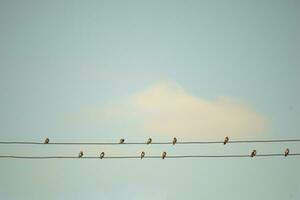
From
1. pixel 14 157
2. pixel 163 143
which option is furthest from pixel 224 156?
pixel 14 157

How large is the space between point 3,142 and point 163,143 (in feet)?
24.1

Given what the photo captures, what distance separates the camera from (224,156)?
16.3 metres

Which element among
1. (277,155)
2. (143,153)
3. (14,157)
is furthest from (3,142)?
(277,155)

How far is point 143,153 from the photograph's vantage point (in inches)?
634

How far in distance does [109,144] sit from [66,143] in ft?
6.67

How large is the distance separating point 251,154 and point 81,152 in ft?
25.4

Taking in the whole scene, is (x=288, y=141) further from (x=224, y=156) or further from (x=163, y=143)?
(x=163, y=143)

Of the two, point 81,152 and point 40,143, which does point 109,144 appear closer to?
point 81,152

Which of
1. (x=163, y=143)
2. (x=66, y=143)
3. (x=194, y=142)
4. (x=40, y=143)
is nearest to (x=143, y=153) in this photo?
(x=163, y=143)

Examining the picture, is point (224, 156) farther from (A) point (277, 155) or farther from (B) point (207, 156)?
(A) point (277, 155)

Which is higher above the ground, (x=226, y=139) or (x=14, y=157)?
(x=226, y=139)

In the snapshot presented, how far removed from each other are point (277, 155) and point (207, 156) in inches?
125

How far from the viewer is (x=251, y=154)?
15.6 metres

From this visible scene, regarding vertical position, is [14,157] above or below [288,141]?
below
